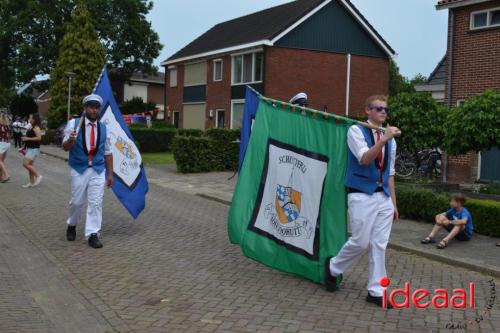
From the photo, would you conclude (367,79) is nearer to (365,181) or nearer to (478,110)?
(478,110)

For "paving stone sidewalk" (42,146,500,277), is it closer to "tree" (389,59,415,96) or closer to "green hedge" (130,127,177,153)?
"green hedge" (130,127,177,153)

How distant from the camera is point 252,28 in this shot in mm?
33469

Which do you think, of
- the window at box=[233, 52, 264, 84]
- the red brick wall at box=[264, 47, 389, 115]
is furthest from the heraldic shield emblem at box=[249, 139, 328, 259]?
the window at box=[233, 52, 264, 84]

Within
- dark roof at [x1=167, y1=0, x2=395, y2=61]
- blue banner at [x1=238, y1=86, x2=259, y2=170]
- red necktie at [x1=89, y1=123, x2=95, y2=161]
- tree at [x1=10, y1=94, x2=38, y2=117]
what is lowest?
red necktie at [x1=89, y1=123, x2=95, y2=161]

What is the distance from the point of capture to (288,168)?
6.02m

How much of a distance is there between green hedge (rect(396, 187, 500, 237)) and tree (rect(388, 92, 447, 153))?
2831mm

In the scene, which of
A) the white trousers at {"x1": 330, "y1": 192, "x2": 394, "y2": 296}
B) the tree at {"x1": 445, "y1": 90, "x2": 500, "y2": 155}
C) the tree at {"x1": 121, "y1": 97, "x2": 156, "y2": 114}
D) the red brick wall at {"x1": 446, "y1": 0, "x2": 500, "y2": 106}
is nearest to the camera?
the white trousers at {"x1": 330, "y1": 192, "x2": 394, "y2": 296}

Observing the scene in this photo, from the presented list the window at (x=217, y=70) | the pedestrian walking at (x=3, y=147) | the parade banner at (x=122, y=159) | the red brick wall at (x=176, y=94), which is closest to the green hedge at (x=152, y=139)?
the window at (x=217, y=70)

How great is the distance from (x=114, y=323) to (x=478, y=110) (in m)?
7.92

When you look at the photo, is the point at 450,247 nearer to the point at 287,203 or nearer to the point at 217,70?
the point at 287,203

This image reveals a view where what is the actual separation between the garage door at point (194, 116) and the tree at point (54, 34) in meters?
12.1

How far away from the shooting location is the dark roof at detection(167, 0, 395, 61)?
101 feet

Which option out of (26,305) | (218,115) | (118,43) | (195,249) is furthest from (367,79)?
(26,305)

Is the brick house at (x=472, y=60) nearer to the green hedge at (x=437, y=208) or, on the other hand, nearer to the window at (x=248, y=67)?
the green hedge at (x=437, y=208)
